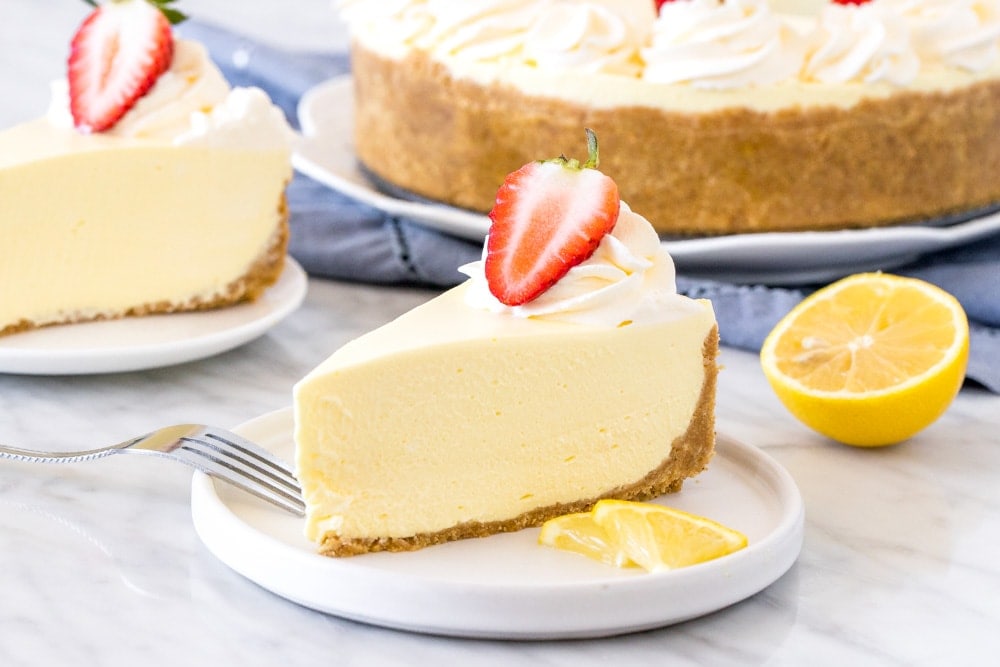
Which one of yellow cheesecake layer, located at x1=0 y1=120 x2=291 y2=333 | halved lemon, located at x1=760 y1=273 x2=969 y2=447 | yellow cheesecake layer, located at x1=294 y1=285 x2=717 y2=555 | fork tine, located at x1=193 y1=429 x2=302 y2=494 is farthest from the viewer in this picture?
yellow cheesecake layer, located at x1=0 y1=120 x2=291 y2=333

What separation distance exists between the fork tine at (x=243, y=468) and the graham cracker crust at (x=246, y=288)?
76cm

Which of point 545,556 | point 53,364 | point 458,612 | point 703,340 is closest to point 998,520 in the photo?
point 703,340

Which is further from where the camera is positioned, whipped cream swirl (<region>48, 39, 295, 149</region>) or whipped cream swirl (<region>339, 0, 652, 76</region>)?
whipped cream swirl (<region>339, 0, 652, 76</region>)

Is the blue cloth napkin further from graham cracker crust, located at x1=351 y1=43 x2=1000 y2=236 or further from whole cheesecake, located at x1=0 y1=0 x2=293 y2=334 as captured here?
whole cheesecake, located at x1=0 y1=0 x2=293 y2=334

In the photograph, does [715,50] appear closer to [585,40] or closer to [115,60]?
[585,40]

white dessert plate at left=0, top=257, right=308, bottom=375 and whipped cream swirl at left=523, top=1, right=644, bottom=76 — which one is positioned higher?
whipped cream swirl at left=523, top=1, right=644, bottom=76

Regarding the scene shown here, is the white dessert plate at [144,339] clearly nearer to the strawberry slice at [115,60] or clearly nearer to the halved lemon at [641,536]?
the strawberry slice at [115,60]

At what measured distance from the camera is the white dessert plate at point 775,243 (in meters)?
2.58

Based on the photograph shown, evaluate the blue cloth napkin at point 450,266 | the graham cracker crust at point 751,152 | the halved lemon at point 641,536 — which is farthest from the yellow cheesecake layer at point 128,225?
the halved lemon at point 641,536

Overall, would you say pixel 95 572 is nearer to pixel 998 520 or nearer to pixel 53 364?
pixel 53 364

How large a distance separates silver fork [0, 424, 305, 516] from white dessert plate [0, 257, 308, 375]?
1.19ft

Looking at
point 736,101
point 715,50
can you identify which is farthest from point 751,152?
point 715,50

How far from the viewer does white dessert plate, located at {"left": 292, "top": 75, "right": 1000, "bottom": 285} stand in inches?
102

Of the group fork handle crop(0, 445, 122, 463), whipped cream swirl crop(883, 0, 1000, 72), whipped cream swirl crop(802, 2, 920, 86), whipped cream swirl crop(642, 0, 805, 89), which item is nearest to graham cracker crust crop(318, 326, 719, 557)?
fork handle crop(0, 445, 122, 463)
